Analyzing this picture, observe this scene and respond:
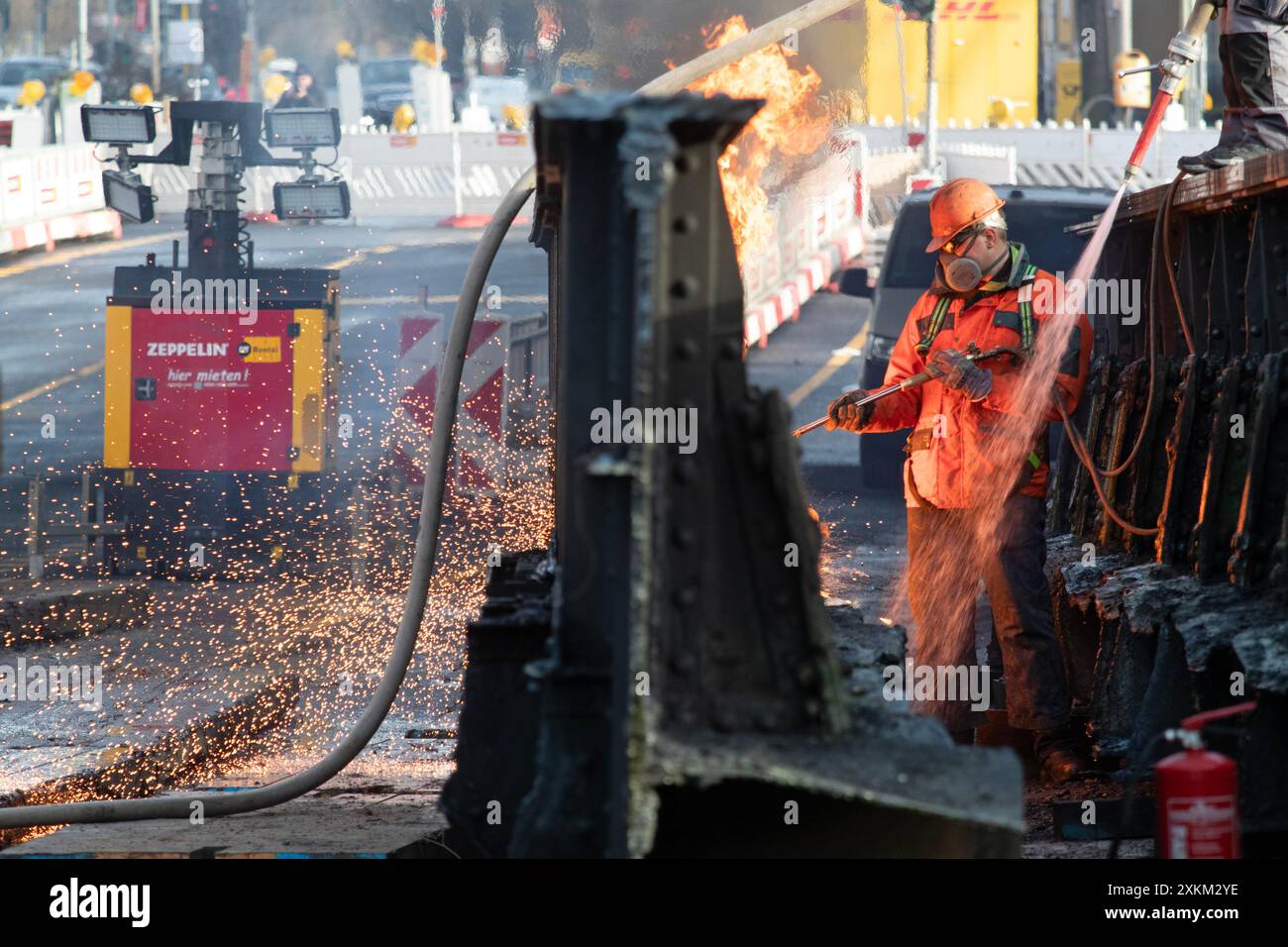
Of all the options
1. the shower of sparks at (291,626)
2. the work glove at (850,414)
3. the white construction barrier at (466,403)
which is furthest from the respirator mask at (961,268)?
the white construction barrier at (466,403)

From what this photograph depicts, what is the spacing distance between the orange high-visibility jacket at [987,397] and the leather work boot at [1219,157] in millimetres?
762

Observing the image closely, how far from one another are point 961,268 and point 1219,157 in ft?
3.84

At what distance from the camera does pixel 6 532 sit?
1250 cm

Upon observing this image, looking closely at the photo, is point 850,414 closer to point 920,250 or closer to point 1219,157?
point 1219,157

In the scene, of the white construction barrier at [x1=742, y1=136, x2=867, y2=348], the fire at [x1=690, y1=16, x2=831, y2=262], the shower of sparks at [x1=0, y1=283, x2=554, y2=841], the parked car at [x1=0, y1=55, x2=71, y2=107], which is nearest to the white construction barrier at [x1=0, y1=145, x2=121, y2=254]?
the white construction barrier at [x1=742, y1=136, x2=867, y2=348]

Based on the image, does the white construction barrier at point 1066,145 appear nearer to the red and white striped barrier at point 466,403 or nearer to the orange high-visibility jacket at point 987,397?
the red and white striped barrier at point 466,403

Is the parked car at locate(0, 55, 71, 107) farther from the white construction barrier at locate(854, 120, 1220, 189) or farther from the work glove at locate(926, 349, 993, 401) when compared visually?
the work glove at locate(926, 349, 993, 401)

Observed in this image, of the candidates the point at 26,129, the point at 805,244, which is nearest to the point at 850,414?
the point at 805,244

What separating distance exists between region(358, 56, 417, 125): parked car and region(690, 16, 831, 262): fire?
95.8 ft

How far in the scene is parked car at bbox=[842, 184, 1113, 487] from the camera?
1268 cm

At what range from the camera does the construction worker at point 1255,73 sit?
22.5ft

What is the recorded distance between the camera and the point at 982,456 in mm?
6332
